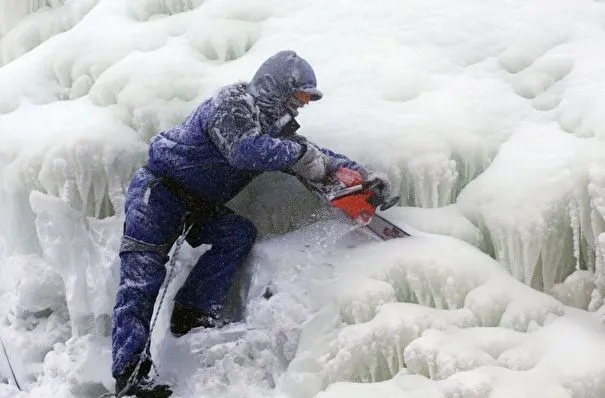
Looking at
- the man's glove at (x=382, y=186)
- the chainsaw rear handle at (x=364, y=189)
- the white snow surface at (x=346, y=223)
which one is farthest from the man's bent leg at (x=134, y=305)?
the man's glove at (x=382, y=186)

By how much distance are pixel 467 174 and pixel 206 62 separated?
169 cm

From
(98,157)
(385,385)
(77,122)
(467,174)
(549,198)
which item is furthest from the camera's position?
(77,122)

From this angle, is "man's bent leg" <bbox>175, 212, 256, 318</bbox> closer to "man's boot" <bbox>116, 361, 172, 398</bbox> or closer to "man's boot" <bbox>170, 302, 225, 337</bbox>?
"man's boot" <bbox>170, 302, 225, 337</bbox>

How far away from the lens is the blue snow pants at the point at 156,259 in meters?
2.75

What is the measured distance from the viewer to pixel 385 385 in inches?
94.0

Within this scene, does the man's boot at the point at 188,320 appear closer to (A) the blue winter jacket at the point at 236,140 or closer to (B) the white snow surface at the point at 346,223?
(B) the white snow surface at the point at 346,223

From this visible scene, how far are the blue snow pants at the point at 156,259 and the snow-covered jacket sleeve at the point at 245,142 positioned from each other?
0.35 metres

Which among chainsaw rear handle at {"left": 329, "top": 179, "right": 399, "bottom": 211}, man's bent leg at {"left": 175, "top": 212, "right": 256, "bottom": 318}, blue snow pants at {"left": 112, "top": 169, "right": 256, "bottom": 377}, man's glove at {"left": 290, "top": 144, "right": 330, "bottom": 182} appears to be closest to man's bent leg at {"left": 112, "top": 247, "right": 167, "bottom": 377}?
blue snow pants at {"left": 112, "top": 169, "right": 256, "bottom": 377}

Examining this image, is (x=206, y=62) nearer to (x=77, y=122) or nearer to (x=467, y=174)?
(x=77, y=122)

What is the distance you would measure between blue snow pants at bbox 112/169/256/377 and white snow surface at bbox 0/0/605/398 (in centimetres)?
14

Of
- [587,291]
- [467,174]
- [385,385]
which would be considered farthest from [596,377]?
[467,174]

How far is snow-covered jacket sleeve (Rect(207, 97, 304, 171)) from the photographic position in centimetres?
271

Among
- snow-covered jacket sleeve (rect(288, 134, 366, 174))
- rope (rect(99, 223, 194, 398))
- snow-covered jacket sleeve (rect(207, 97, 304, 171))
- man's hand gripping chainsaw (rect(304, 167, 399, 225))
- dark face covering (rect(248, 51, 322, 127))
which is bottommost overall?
rope (rect(99, 223, 194, 398))

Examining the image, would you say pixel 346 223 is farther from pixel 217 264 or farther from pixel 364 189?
pixel 217 264
